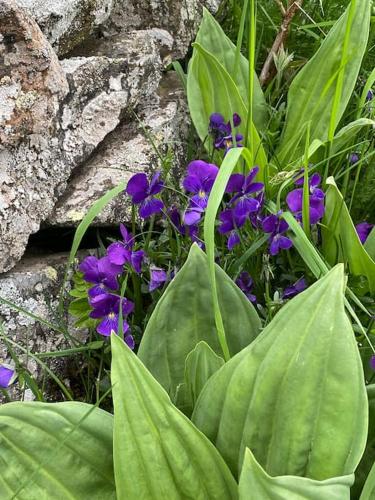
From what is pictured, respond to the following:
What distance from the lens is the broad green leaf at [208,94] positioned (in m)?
1.95

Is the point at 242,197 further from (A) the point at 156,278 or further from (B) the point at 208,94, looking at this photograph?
(B) the point at 208,94

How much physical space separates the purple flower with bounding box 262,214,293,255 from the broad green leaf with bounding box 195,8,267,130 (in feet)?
2.50

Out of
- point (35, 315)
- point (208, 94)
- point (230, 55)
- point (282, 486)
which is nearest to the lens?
point (282, 486)

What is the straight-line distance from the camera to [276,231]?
1428mm

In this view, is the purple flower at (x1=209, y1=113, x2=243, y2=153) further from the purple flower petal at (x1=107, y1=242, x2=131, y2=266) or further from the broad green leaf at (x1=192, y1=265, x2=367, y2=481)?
the broad green leaf at (x1=192, y1=265, x2=367, y2=481)

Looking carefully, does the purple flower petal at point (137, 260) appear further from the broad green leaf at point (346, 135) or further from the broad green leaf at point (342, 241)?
the broad green leaf at point (346, 135)

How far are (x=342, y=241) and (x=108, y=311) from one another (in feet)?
1.85

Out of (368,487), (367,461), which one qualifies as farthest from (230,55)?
(368,487)

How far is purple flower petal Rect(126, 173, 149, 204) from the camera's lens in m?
1.42

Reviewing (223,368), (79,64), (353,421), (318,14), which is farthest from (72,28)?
(353,421)

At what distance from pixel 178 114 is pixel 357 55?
0.56 metres

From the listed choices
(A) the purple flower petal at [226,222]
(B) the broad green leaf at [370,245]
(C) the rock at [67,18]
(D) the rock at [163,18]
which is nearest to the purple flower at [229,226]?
(A) the purple flower petal at [226,222]

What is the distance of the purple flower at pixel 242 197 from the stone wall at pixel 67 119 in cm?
38

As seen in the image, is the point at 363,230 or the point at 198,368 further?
the point at 363,230
